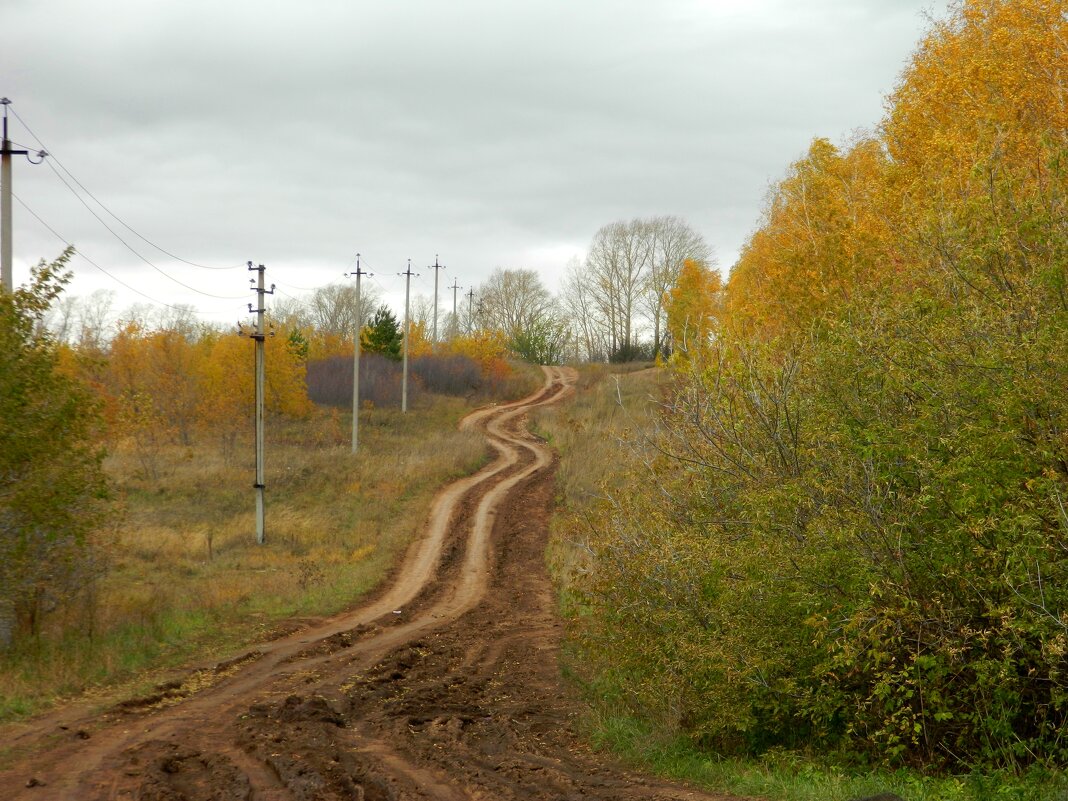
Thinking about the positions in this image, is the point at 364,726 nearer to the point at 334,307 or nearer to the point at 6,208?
the point at 6,208

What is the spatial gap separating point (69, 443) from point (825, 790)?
38.5 ft

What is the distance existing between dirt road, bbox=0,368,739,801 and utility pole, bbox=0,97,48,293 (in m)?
7.01

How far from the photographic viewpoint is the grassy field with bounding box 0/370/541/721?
44.8ft

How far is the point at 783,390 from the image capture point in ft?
34.1

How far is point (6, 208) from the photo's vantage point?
49.1ft

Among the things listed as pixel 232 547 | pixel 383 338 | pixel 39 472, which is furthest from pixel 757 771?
pixel 383 338

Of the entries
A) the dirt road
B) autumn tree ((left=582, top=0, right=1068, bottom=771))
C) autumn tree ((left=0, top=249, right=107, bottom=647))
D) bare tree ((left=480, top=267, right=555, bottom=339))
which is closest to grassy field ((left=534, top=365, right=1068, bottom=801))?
autumn tree ((left=582, top=0, right=1068, bottom=771))

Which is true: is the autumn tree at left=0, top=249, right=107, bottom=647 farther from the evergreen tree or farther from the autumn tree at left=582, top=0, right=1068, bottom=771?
the evergreen tree

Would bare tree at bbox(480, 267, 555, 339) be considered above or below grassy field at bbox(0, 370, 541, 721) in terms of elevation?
above

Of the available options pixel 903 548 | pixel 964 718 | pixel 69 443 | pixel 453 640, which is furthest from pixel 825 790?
pixel 69 443

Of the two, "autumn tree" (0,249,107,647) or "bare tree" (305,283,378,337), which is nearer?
"autumn tree" (0,249,107,647)

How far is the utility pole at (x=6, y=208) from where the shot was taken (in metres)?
14.5

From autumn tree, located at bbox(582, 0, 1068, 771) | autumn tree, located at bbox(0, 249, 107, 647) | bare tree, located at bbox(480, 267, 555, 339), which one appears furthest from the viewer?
bare tree, located at bbox(480, 267, 555, 339)

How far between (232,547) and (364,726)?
16005 mm
